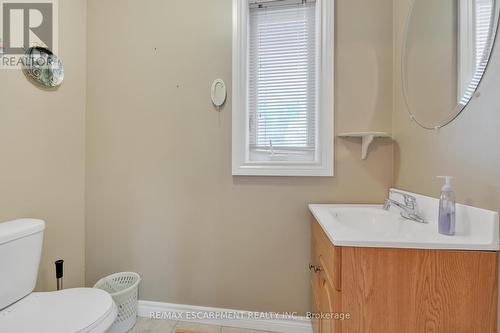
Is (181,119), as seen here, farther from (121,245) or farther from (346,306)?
(346,306)

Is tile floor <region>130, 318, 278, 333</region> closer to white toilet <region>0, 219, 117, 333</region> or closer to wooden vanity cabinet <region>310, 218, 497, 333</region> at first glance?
white toilet <region>0, 219, 117, 333</region>

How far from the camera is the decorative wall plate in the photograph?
138cm

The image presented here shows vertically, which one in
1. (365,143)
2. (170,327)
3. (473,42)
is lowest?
(170,327)

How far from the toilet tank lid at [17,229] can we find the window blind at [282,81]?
1.29 m

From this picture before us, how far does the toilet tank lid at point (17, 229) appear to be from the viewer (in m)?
1.06

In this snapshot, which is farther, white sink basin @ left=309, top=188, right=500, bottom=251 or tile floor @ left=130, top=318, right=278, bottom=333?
tile floor @ left=130, top=318, right=278, bottom=333

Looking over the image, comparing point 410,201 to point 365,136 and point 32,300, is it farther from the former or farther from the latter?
point 32,300

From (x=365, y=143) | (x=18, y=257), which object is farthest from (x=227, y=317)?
(x=365, y=143)

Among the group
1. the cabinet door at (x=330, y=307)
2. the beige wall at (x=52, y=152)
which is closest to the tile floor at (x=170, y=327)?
the beige wall at (x=52, y=152)

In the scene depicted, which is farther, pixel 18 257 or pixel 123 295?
pixel 123 295

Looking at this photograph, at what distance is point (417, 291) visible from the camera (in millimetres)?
715

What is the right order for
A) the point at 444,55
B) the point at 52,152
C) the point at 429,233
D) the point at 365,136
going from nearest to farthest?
the point at 429,233
the point at 444,55
the point at 365,136
the point at 52,152

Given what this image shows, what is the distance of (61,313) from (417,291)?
141 cm

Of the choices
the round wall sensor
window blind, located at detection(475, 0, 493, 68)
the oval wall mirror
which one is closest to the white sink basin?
the oval wall mirror
